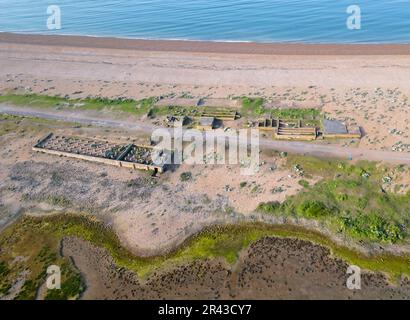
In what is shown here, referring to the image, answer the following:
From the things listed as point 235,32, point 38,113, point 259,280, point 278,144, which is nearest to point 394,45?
point 235,32

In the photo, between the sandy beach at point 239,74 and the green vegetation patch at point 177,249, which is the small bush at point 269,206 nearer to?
the green vegetation patch at point 177,249

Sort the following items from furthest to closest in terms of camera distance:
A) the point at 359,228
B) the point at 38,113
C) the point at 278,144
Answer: the point at 38,113, the point at 278,144, the point at 359,228

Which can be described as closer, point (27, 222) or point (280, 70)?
point (27, 222)

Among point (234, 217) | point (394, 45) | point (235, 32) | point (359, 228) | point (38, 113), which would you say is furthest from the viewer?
point (235, 32)

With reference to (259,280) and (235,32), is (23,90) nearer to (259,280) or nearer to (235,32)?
(235,32)

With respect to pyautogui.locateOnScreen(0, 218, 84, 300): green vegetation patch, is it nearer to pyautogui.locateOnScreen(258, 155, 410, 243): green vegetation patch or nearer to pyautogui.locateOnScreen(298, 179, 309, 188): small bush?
pyautogui.locateOnScreen(258, 155, 410, 243): green vegetation patch

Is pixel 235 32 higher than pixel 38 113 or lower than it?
higher

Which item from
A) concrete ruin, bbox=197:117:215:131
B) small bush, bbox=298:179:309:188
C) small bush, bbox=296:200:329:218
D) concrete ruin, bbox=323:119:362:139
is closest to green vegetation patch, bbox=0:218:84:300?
small bush, bbox=296:200:329:218

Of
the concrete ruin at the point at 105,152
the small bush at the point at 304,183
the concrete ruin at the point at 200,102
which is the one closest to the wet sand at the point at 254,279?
the small bush at the point at 304,183
